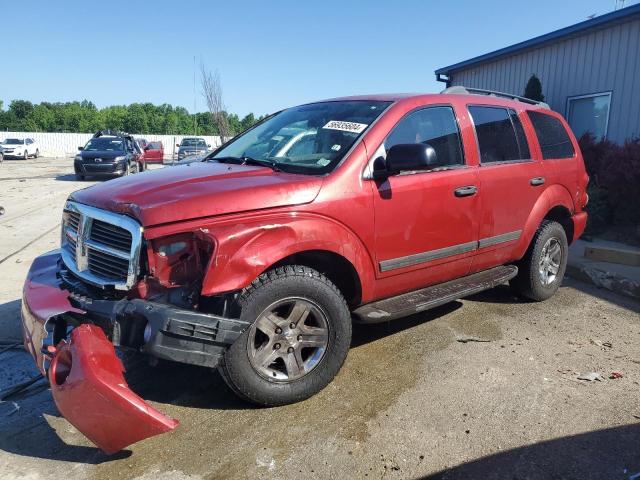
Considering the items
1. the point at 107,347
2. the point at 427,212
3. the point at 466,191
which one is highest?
the point at 466,191

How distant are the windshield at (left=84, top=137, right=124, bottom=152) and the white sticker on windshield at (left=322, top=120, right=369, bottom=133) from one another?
56.7 feet

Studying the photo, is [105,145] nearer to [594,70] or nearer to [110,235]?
[594,70]

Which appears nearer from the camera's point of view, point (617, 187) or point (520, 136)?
point (520, 136)

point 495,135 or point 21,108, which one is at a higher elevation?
point 21,108

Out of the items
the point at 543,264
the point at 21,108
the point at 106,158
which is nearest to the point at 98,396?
the point at 543,264

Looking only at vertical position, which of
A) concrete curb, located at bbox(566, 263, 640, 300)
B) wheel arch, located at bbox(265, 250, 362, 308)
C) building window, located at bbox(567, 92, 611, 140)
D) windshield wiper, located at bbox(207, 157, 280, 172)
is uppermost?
building window, located at bbox(567, 92, 611, 140)

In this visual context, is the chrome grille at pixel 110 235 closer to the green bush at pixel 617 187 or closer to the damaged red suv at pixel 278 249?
the damaged red suv at pixel 278 249

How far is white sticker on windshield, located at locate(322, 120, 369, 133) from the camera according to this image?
356cm

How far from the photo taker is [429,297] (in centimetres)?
377

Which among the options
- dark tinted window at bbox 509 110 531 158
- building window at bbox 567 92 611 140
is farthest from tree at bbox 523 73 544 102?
dark tinted window at bbox 509 110 531 158

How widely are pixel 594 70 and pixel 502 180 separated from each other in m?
7.31

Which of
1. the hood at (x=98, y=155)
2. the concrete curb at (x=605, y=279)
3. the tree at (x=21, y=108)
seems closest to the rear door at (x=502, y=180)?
the concrete curb at (x=605, y=279)

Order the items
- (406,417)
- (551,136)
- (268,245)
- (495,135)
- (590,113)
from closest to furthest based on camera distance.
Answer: (268,245)
(406,417)
(495,135)
(551,136)
(590,113)

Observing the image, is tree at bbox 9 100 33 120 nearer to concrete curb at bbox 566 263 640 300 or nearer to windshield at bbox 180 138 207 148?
windshield at bbox 180 138 207 148
